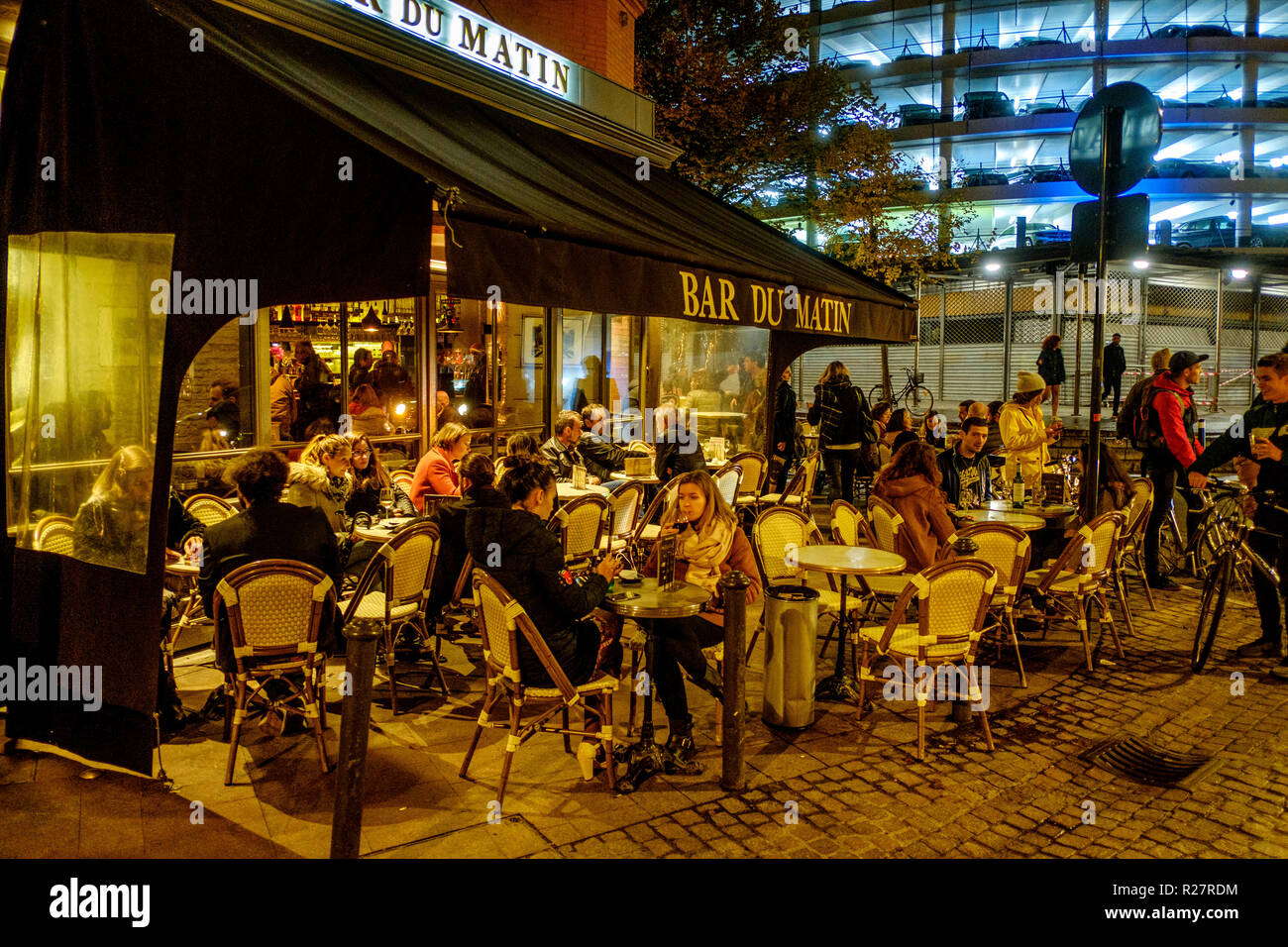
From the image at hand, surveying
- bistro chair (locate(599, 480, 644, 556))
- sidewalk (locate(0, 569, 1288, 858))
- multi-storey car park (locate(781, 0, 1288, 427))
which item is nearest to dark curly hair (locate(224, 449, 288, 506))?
sidewalk (locate(0, 569, 1288, 858))

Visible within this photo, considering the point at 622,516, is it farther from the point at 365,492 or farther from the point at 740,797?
the point at 740,797

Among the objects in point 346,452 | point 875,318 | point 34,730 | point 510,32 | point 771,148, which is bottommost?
point 34,730

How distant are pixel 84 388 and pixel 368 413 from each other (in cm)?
462

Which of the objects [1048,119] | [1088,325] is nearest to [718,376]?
[1088,325]

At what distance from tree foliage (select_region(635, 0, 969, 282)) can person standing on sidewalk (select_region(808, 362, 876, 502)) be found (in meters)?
9.51

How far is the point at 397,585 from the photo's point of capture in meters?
5.28

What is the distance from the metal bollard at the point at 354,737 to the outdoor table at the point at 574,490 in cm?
456

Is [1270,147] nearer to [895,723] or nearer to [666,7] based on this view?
[666,7]

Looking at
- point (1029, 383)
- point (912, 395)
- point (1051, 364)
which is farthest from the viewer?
point (912, 395)

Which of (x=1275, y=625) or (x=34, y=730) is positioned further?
(x=1275, y=625)

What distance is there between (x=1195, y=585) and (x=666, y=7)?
16741mm

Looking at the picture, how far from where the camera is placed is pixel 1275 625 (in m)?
6.52

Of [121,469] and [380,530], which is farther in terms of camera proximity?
[380,530]
